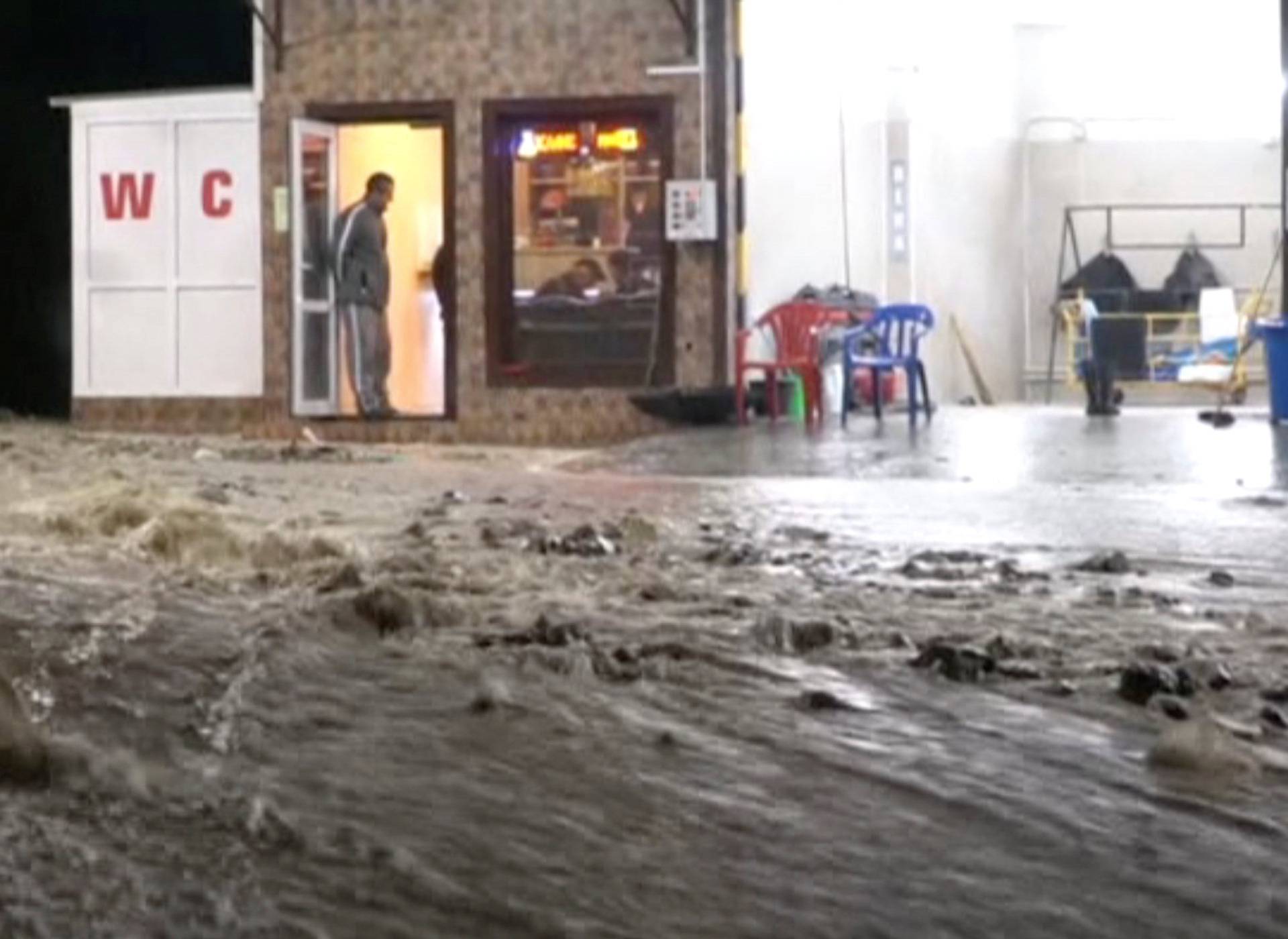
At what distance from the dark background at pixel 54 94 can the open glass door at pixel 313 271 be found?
117cm

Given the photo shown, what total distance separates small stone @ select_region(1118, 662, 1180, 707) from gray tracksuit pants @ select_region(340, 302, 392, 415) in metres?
10.8

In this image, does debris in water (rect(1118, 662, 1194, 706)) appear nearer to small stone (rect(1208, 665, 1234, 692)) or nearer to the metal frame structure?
small stone (rect(1208, 665, 1234, 692))

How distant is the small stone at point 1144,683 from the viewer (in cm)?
290

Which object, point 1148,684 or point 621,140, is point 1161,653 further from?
point 621,140

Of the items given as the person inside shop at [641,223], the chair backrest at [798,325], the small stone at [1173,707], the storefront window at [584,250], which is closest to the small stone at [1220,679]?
the small stone at [1173,707]

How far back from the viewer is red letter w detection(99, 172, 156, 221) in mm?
13781

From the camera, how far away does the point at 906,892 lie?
6.57 feet

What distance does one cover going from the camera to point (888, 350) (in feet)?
40.8

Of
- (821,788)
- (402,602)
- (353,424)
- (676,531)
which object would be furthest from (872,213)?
(821,788)

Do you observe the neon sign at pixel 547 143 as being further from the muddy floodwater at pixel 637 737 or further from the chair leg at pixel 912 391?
the muddy floodwater at pixel 637 737

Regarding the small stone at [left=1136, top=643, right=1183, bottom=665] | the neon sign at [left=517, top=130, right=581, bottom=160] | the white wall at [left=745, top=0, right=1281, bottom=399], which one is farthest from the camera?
the white wall at [left=745, top=0, right=1281, bottom=399]

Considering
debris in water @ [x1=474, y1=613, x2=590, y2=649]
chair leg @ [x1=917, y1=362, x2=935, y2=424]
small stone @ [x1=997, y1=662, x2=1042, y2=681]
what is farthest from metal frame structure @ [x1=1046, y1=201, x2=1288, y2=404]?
small stone @ [x1=997, y1=662, x2=1042, y2=681]

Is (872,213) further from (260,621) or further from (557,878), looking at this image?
(557,878)

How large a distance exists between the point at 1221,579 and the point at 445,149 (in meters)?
9.52
